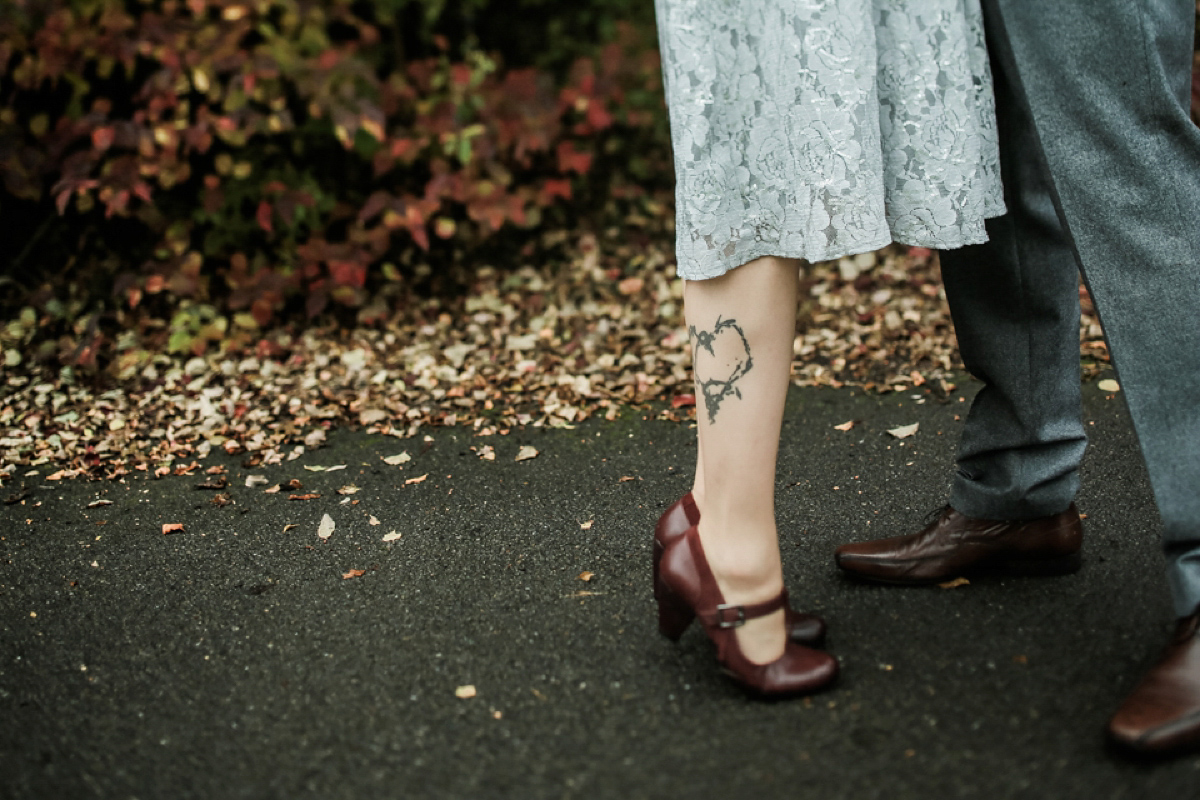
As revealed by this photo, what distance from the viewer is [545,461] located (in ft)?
9.02

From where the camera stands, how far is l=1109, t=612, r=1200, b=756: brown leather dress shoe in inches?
53.0

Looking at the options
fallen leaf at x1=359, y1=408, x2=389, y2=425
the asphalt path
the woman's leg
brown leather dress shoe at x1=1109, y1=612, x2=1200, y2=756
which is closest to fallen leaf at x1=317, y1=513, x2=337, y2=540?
the asphalt path

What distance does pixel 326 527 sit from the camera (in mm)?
2398

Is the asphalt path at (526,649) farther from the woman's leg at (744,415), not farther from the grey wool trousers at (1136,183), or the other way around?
the grey wool trousers at (1136,183)

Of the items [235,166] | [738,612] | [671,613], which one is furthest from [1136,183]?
[235,166]

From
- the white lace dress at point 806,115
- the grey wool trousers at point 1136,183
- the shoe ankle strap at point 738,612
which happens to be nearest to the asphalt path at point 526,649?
the shoe ankle strap at point 738,612

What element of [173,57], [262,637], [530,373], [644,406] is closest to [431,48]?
[173,57]

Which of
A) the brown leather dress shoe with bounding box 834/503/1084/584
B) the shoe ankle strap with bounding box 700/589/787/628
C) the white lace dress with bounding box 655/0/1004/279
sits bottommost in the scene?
the brown leather dress shoe with bounding box 834/503/1084/584

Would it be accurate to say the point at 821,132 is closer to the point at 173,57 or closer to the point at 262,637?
the point at 262,637

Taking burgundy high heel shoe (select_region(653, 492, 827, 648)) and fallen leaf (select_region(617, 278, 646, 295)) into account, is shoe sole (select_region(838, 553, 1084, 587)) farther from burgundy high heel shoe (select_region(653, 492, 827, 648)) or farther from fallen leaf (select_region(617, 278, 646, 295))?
fallen leaf (select_region(617, 278, 646, 295))

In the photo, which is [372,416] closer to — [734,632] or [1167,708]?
[734,632]

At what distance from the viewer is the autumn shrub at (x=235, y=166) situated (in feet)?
12.0

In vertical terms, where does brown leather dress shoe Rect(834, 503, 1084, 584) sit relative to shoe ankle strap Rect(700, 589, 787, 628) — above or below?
below

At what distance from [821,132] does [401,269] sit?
324 centimetres
